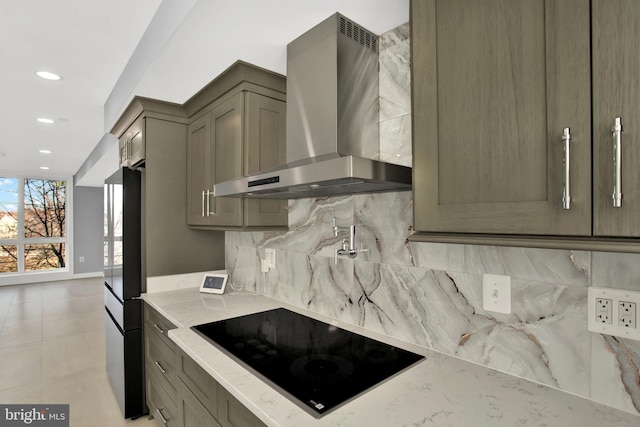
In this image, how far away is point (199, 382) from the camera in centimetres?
145

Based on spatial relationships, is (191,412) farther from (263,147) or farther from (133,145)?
(133,145)

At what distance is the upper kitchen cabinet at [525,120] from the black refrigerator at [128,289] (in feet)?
7.18

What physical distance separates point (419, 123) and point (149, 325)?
A: 2226 millimetres

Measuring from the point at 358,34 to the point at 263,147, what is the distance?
847 mm

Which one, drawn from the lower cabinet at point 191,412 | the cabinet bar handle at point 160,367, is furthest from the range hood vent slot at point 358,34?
the cabinet bar handle at point 160,367

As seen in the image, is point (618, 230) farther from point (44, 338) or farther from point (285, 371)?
point (44, 338)

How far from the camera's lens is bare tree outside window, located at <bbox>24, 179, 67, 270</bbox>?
7.46m

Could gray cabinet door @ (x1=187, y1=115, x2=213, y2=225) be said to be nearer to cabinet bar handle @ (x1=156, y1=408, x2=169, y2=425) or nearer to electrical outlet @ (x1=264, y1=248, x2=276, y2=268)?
electrical outlet @ (x1=264, y1=248, x2=276, y2=268)

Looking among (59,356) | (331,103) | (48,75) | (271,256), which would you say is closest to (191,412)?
(271,256)

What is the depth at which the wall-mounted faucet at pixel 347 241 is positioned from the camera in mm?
1549

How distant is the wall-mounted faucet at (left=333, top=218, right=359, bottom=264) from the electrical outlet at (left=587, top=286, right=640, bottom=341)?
86cm

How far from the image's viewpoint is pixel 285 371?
120 centimetres

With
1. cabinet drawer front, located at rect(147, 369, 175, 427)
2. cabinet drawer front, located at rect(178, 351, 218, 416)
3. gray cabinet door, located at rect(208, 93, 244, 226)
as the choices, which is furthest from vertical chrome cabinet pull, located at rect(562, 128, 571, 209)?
cabinet drawer front, located at rect(147, 369, 175, 427)

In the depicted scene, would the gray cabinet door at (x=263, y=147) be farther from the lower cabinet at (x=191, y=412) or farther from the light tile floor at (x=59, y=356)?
the light tile floor at (x=59, y=356)
